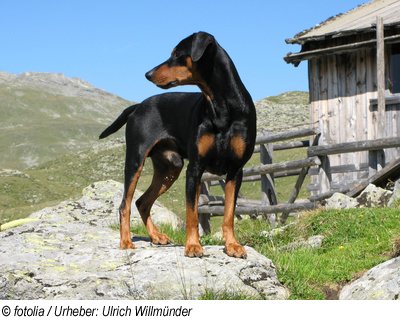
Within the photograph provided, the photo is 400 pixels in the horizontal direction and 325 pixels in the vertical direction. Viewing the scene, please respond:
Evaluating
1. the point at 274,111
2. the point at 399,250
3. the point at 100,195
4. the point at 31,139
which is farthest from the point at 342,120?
the point at 31,139

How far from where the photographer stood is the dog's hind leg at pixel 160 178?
6133mm

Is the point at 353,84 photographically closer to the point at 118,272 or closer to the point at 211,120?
the point at 211,120

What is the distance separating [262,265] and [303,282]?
0.51 m

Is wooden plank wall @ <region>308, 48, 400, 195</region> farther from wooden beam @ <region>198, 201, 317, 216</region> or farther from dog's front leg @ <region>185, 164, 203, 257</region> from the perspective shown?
dog's front leg @ <region>185, 164, 203, 257</region>

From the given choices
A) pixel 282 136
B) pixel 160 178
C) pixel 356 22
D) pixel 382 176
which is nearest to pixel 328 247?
pixel 160 178

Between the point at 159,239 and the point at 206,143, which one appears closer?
the point at 206,143

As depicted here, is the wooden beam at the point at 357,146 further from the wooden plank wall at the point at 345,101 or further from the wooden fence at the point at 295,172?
the wooden plank wall at the point at 345,101

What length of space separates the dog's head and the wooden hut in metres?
8.85

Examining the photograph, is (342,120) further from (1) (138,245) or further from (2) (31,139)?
(2) (31,139)

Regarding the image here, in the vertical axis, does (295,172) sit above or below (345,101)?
below

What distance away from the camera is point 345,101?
14.4 metres

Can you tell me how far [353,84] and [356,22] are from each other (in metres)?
1.99

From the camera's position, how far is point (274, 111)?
75125mm

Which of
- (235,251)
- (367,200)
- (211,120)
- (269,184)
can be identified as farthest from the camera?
(269,184)
